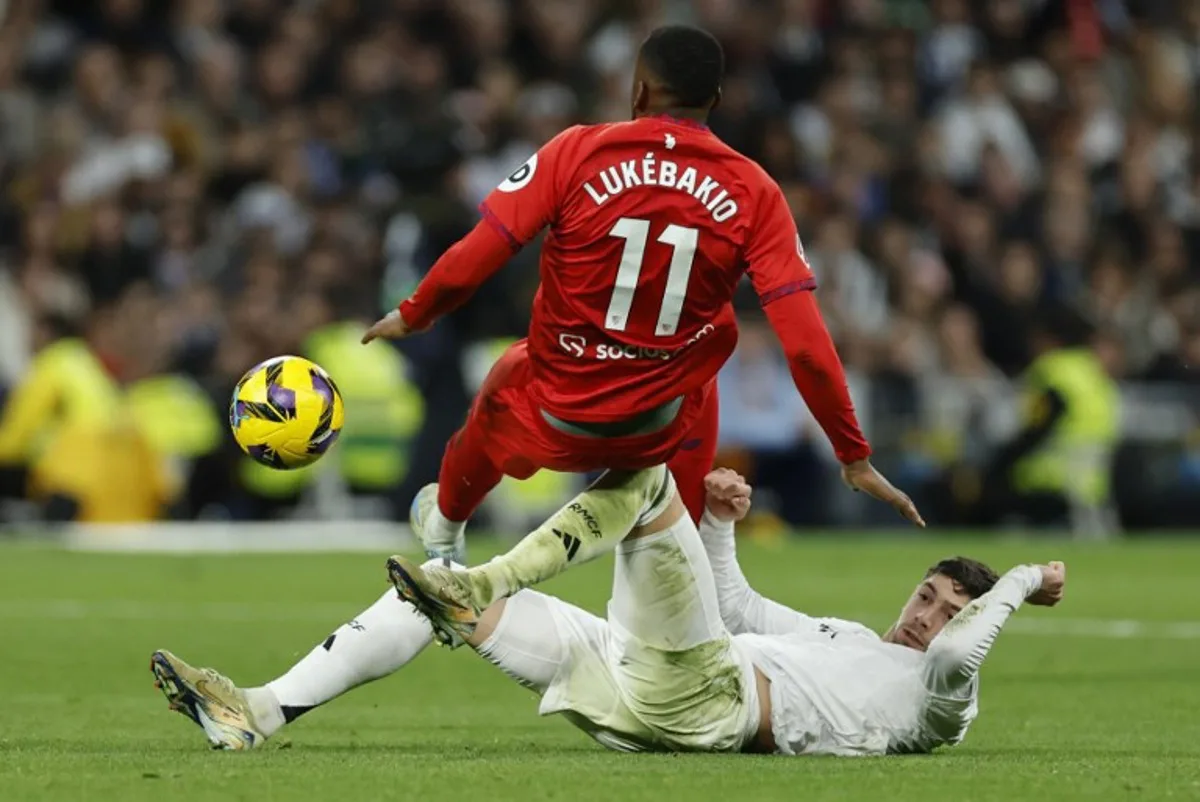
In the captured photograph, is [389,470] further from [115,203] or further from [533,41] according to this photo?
[533,41]

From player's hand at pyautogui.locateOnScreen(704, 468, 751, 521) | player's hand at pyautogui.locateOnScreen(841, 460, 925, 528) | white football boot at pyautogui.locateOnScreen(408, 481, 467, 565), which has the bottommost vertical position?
white football boot at pyautogui.locateOnScreen(408, 481, 467, 565)

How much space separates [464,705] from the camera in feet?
31.9

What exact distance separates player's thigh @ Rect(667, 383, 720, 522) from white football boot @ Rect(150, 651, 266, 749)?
5.28 feet

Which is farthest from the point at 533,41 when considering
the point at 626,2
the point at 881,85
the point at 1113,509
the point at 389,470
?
the point at 1113,509

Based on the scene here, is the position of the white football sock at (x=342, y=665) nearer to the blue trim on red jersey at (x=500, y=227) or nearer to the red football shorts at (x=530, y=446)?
the red football shorts at (x=530, y=446)

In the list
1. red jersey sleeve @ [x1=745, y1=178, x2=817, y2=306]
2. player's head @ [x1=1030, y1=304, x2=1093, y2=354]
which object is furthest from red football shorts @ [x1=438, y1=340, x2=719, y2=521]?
player's head @ [x1=1030, y1=304, x2=1093, y2=354]

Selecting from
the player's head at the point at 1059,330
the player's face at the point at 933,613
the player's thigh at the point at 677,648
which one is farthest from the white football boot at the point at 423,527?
the player's head at the point at 1059,330

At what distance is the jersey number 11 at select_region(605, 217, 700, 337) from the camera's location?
7418 millimetres

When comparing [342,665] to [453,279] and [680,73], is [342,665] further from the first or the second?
[680,73]

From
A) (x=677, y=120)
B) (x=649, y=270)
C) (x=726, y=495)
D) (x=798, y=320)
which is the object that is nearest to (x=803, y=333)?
(x=798, y=320)

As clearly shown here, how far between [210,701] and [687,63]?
2.32m

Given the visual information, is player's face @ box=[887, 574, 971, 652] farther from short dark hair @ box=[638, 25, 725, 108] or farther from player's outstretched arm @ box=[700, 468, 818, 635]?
short dark hair @ box=[638, 25, 725, 108]

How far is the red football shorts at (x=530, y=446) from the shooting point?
761 centimetres

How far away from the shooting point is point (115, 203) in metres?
20.9
